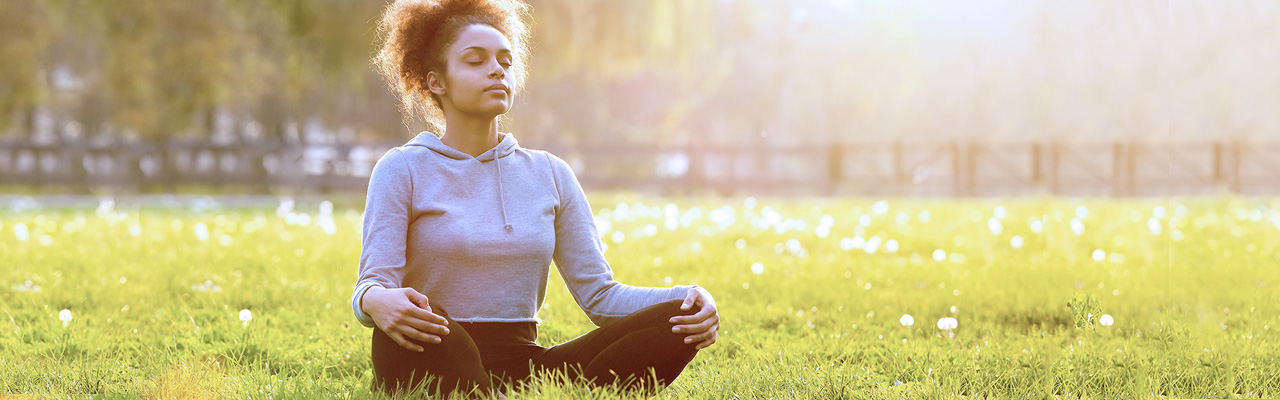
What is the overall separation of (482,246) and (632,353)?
0.44m

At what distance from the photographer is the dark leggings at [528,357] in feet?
8.25

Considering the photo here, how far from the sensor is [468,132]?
2.70 metres

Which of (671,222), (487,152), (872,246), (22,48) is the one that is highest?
(22,48)

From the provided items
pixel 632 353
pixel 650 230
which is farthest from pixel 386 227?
pixel 650 230

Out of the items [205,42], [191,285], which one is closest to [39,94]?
[205,42]

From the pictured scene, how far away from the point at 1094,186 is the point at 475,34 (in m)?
20.6

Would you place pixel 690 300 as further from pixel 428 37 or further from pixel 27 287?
pixel 27 287

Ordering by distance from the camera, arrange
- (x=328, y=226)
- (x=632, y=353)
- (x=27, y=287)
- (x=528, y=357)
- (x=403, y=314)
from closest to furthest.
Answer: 1. (x=403, y=314)
2. (x=632, y=353)
3. (x=528, y=357)
4. (x=27, y=287)
5. (x=328, y=226)

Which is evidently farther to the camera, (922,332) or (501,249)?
(922,332)

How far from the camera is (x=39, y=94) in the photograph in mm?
19609

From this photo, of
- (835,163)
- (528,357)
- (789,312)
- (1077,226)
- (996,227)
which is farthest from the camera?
(835,163)

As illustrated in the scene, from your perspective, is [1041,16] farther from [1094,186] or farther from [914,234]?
[1094,186]

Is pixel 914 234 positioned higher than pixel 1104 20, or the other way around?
pixel 1104 20

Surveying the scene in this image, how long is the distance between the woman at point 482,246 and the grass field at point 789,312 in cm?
17
